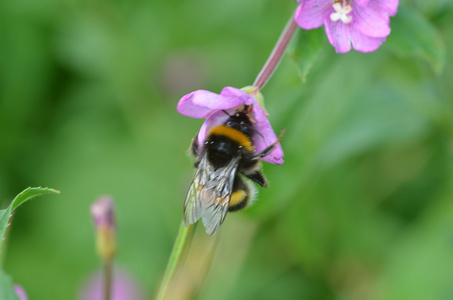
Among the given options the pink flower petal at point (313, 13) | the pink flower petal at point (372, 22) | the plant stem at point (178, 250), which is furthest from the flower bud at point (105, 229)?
the pink flower petal at point (372, 22)

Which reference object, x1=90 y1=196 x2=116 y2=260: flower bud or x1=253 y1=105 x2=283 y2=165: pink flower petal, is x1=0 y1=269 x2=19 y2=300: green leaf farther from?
x1=253 y1=105 x2=283 y2=165: pink flower petal

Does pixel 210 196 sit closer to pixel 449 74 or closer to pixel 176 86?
pixel 449 74

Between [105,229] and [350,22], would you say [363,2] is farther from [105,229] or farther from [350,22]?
[105,229]

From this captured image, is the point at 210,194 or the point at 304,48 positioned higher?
the point at 304,48

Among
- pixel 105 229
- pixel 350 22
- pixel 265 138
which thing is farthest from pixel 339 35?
pixel 105 229

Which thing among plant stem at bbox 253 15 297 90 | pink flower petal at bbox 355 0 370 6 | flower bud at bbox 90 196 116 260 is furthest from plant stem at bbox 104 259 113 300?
pink flower petal at bbox 355 0 370 6

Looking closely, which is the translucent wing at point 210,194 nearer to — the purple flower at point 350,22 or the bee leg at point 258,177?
the bee leg at point 258,177

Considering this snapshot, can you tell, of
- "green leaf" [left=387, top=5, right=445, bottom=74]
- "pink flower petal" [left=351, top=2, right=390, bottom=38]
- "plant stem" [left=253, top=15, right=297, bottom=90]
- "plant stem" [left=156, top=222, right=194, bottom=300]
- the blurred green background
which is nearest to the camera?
"plant stem" [left=156, top=222, right=194, bottom=300]
